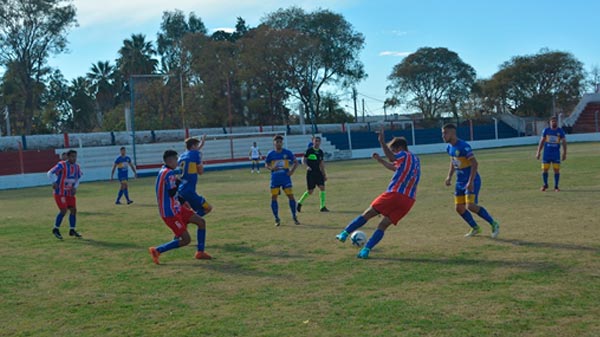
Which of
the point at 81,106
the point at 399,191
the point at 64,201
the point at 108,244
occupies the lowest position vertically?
the point at 108,244

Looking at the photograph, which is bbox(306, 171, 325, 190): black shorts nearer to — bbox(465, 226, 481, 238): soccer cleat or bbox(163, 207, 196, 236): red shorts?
bbox(465, 226, 481, 238): soccer cleat

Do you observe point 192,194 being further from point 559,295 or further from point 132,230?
point 559,295

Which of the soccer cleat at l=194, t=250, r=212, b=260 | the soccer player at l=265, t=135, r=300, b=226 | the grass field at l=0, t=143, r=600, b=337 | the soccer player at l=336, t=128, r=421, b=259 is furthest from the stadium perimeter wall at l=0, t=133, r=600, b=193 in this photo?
the soccer player at l=336, t=128, r=421, b=259

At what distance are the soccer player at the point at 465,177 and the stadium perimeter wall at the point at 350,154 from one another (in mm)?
29635

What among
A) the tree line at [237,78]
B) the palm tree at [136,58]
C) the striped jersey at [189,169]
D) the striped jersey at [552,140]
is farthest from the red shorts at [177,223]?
the palm tree at [136,58]

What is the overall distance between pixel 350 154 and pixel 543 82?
32449mm

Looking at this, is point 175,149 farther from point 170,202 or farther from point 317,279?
point 317,279

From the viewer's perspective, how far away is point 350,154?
48625 mm

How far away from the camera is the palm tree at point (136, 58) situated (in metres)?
62.1

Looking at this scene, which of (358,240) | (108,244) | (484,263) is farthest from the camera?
(108,244)

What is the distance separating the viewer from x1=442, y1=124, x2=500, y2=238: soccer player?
A: 9.70 metres

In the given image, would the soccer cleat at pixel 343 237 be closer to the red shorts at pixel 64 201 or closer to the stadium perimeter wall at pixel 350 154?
the red shorts at pixel 64 201

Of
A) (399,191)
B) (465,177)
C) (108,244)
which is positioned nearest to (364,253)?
(399,191)

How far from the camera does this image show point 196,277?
8.15 meters
